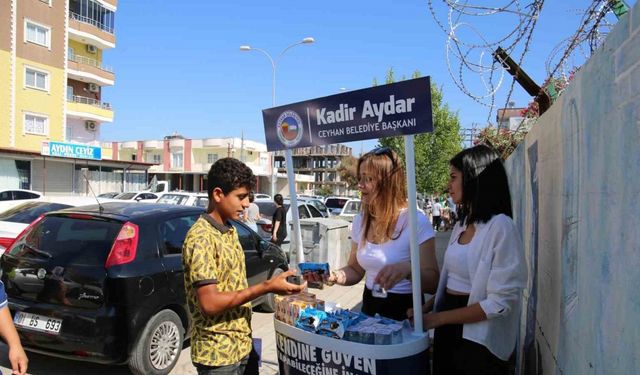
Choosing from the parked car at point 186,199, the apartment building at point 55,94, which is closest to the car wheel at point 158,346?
the parked car at point 186,199

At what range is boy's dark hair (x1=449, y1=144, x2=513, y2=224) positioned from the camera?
96.7 inches

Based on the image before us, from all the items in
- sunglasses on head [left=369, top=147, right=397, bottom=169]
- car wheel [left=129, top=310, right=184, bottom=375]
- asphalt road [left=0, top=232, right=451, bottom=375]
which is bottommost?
asphalt road [left=0, top=232, right=451, bottom=375]

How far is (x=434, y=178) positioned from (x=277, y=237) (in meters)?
26.8

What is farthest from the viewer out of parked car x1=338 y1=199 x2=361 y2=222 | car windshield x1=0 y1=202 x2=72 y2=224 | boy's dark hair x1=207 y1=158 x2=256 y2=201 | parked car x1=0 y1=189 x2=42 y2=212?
parked car x1=338 y1=199 x2=361 y2=222

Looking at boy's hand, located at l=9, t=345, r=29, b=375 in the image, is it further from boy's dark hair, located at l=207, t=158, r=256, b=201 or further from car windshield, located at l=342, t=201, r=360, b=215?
car windshield, located at l=342, t=201, r=360, b=215

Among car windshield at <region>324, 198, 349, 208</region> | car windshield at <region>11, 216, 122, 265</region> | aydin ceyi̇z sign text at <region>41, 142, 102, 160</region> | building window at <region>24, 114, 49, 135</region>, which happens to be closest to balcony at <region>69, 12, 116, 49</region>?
building window at <region>24, 114, 49, 135</region>

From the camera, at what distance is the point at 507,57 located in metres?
4.35

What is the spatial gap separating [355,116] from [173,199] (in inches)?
544

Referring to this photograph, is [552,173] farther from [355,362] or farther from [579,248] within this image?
[355,362]

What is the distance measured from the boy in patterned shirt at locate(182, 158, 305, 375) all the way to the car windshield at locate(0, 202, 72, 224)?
22.5 ft

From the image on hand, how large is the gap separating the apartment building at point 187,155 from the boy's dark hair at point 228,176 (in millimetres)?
58239

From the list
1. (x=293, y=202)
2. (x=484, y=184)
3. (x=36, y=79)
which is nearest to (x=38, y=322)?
(x=293, y=202)

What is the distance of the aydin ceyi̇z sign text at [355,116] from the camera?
7.86 ft

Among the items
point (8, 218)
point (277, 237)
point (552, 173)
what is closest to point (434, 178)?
point (277, 237)
